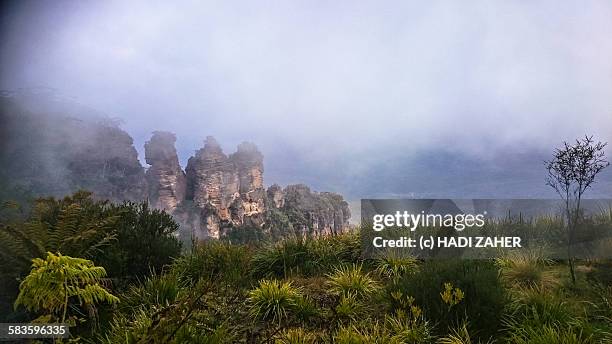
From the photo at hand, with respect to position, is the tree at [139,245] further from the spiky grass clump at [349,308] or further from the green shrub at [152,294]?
the spiky grass clump at [349,308]

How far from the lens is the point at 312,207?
28266 mm

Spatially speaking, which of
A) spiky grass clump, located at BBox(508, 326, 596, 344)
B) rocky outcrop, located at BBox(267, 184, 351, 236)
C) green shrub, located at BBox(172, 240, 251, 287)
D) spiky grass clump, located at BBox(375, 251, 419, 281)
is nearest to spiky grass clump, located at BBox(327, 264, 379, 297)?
spiky grass clump, located at BBox(375, 251, 419, 281)

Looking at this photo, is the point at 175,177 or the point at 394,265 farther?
the point at 175,177

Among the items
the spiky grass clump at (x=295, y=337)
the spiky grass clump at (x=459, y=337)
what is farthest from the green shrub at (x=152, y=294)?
the spiky grass clump at (x=459, y=337)

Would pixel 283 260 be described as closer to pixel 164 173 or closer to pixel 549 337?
pixel 549 337

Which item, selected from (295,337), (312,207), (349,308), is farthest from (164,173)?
(295,337)

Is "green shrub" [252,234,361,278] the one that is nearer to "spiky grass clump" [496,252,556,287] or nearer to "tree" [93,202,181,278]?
"tree" [93,202,181,278]

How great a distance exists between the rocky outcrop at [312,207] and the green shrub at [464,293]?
2118cm

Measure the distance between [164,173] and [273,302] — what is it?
104 ft

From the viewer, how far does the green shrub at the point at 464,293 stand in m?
3.41

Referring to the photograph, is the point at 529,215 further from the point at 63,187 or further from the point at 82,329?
the point at 63,187

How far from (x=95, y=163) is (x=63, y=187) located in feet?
29.1

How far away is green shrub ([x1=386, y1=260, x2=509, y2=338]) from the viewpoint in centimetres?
341

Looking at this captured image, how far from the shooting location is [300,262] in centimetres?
→ 559
